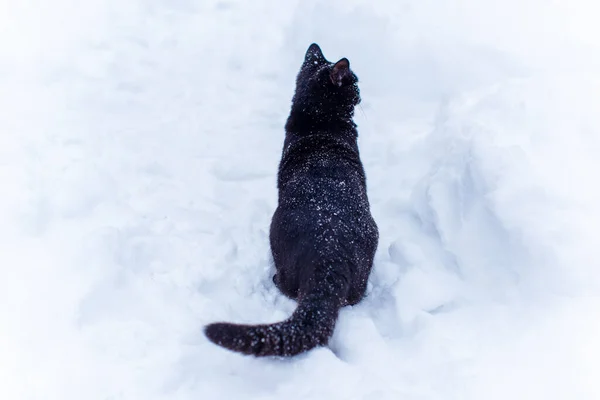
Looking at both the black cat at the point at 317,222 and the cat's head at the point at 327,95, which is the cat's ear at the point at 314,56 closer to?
the black cat at the point at 317,222

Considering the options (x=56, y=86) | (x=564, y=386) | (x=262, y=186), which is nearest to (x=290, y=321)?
(x=564, y=386)

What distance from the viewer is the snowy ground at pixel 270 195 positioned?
2.38 meters

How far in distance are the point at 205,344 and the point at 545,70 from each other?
408 cm

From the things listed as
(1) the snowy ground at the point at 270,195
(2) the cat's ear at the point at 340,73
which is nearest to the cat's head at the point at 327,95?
(2) the cat's ear at the point at 340,73

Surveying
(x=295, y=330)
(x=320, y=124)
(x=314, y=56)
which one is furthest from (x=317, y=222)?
(x=314, y=56)

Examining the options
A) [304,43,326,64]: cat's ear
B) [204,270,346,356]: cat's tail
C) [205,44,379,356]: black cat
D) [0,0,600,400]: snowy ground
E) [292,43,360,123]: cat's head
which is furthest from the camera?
[304,43,326,64]: cat's ear

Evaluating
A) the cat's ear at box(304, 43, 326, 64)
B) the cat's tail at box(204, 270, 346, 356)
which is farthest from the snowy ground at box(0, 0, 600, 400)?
the cat's ear at box(304, 43, 326, 64)

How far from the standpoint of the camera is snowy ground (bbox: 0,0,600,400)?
7.82 ft

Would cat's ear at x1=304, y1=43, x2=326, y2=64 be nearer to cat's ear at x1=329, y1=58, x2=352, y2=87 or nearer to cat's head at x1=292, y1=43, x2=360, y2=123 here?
cat's head at x1=292, y1=43, x2=360, y2=123

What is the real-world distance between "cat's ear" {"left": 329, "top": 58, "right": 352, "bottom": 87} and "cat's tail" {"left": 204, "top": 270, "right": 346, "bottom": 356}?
1833 millimetres

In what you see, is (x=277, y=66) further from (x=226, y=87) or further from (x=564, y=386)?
(x=564, y=386)

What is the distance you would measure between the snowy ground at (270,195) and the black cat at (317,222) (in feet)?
1.04

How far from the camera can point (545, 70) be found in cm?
431

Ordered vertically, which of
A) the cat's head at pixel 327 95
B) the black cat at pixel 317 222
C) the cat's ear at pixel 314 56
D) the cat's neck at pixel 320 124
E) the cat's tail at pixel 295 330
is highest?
the cat's ear at pixel 314 56
